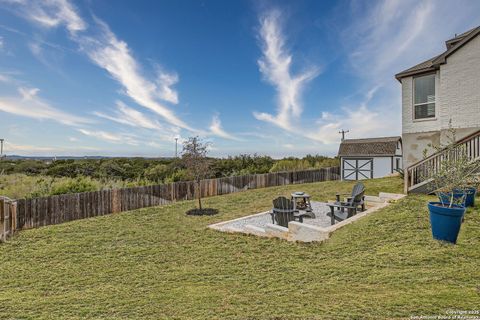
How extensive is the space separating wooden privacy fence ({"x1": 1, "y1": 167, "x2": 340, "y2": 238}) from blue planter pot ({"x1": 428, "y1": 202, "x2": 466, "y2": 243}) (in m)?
10.7

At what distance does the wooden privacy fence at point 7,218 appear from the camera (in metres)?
6.97

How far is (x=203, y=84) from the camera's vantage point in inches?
698

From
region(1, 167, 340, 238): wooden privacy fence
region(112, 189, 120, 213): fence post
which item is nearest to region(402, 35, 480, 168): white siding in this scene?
region(1, 167, 340, 238): wooden privacy fence

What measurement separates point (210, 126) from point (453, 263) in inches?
731

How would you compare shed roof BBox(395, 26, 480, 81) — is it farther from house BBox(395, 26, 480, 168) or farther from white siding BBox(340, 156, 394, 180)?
white siding BBox(340, 156, 394, 180)

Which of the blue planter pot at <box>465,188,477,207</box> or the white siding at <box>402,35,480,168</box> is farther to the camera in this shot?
the white siding at <box>402,35,480,168</box>

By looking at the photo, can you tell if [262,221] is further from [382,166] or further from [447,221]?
[382,166]

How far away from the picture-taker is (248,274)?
4.10 metres

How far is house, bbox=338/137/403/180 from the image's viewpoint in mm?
20328

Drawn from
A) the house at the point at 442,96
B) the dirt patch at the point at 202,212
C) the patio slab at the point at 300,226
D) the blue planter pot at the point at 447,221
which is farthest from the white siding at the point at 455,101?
the dirt patch at the point at 202,212

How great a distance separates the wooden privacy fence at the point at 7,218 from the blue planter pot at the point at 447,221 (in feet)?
34.2

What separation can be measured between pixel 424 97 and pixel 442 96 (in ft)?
3.28

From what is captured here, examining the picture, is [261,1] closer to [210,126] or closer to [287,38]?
[287,38]

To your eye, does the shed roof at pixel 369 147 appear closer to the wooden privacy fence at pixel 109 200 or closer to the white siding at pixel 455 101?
the wooden privacy fence at pixel 109 200
